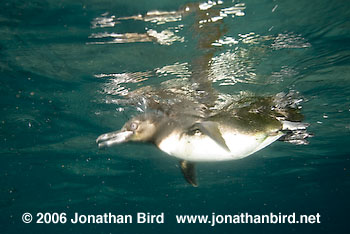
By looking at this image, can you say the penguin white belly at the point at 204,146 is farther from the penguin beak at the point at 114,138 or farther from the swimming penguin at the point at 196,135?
the penguin beak at the point at 114,138

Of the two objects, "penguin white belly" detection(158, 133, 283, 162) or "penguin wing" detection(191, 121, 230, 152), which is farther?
"penguin white belly" detection(158, 133, 283, 162)

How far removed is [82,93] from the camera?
33.2 ft

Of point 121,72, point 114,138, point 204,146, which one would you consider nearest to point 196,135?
point 204,146

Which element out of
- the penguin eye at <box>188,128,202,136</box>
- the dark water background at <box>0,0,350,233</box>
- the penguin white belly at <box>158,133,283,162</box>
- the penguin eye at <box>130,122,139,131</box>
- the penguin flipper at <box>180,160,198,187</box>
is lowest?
the penguin flipper at <box>180,160,198,187</box>

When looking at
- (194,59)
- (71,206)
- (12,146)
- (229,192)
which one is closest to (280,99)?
(194,59)

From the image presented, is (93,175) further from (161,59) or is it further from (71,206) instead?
(161,59)

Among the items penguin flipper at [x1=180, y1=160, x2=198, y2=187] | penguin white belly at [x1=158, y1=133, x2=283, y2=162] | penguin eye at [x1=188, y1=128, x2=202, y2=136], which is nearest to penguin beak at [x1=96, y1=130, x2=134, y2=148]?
penguin white belly at [x1=158, y1=133, x2=283, y2=162]

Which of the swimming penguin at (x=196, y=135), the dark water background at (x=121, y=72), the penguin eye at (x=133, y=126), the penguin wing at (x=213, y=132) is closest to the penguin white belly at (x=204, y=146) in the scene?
the swimming penguin at (x=196, y=135)

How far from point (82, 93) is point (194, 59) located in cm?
516

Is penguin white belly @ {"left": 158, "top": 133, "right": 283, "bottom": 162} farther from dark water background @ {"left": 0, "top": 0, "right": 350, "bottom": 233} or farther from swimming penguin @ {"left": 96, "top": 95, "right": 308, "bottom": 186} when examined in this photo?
dark water background @ {"left": 0, "top": 0, "right": 350, "bottom": 233}

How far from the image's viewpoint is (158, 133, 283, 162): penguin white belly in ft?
15.4

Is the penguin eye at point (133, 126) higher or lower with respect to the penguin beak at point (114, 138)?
higher

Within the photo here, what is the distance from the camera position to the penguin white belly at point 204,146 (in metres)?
4.70

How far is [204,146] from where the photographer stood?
4.72m
